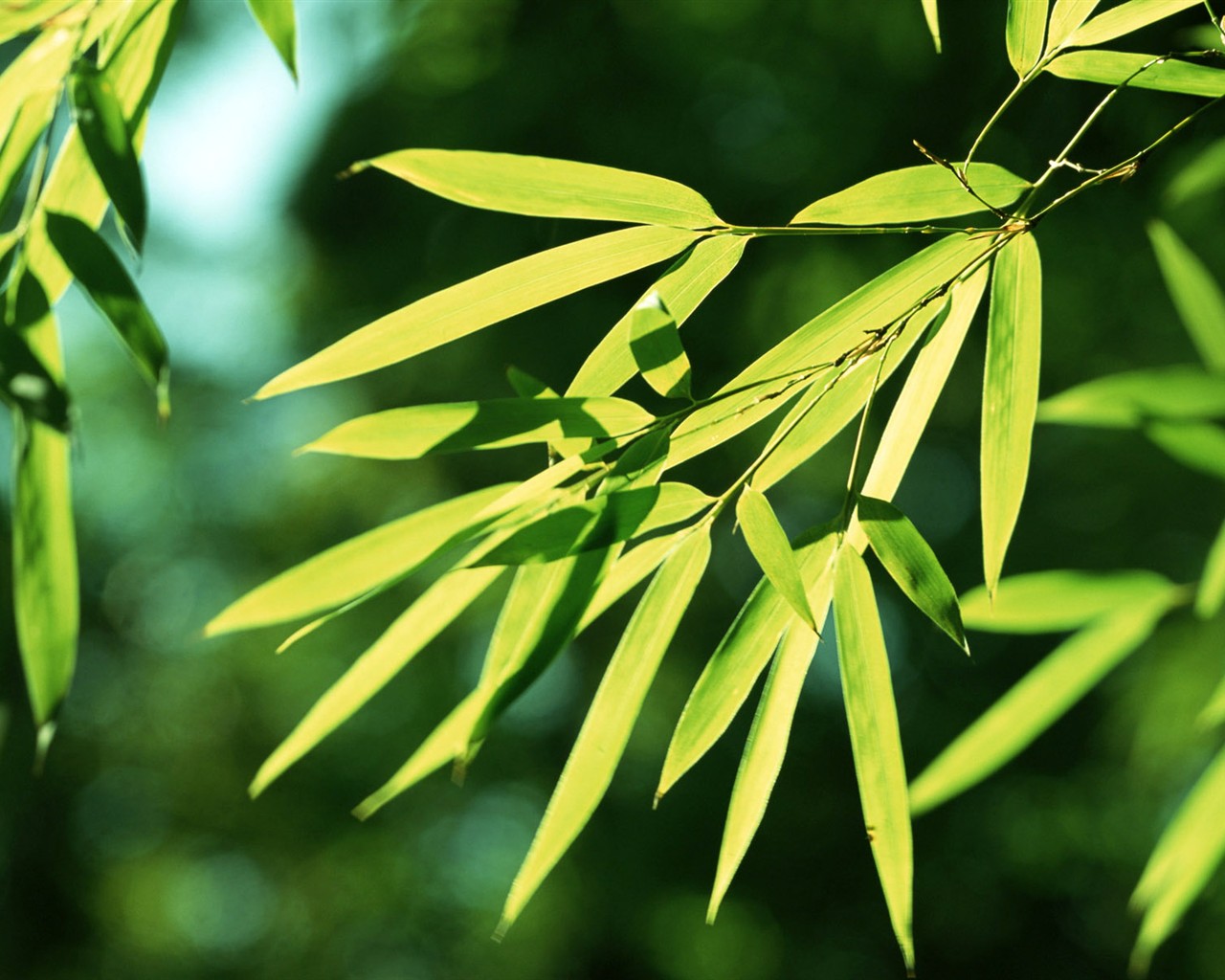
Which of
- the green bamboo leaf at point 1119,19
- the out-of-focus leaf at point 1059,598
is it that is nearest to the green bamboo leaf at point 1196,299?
the out-of-focus leaf at point 1059,598

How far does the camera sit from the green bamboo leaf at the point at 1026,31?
0.47 meters

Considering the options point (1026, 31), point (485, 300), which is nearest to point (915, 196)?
point (1026, 31)

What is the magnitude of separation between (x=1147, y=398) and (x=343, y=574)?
0.75 meters

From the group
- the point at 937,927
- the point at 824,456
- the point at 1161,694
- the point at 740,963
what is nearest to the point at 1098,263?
the point at 824,456

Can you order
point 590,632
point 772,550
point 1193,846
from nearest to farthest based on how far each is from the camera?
point 772,550
point 1193,846
point 590,632

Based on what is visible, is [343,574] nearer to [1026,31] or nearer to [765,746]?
[765,746]

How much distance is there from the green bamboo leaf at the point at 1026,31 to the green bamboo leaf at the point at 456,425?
24cm

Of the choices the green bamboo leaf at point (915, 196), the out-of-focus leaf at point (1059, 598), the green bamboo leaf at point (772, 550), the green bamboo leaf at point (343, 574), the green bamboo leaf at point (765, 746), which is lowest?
the out-of-focus leaf at point (1059, 598)

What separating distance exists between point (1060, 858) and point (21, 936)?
4872 millimetres

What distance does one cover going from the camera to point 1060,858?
3.71m

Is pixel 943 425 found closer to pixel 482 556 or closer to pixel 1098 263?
pixel 1098 263

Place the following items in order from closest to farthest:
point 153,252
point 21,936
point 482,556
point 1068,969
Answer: point 482,556 < point 1068,969 < point 153,252 < point 21,936

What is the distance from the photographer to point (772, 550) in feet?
1.45

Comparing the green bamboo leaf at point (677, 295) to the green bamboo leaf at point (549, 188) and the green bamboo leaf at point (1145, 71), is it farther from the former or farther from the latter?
the green bamboo leaf at point (1145, 71)
